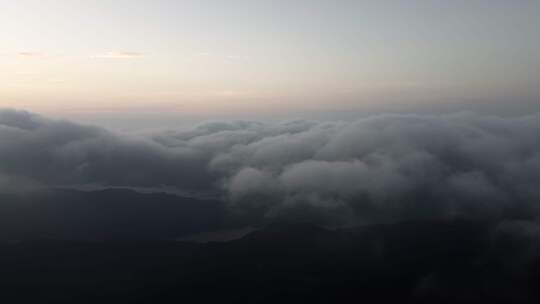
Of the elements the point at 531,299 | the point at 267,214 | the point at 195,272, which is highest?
the point at 267,214

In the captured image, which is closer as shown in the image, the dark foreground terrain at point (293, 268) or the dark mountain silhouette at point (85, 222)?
the dark foreground terrain at point (293, 268)

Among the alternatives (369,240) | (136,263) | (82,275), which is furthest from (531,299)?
(82,275)

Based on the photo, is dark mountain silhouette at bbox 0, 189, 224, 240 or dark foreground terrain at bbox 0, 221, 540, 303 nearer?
dark foreground terrain at bbox 0, 221, 540, 303

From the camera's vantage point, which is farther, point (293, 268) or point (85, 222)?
point (85, 222)

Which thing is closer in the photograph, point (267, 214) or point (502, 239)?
point (502, 239)

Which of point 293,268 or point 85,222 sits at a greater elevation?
point 85,222

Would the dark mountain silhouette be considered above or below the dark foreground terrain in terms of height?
above

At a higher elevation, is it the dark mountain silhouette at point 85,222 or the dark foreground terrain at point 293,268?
the dark mountain silhouette at point 85,222

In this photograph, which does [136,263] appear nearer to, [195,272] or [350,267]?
[195,272]
